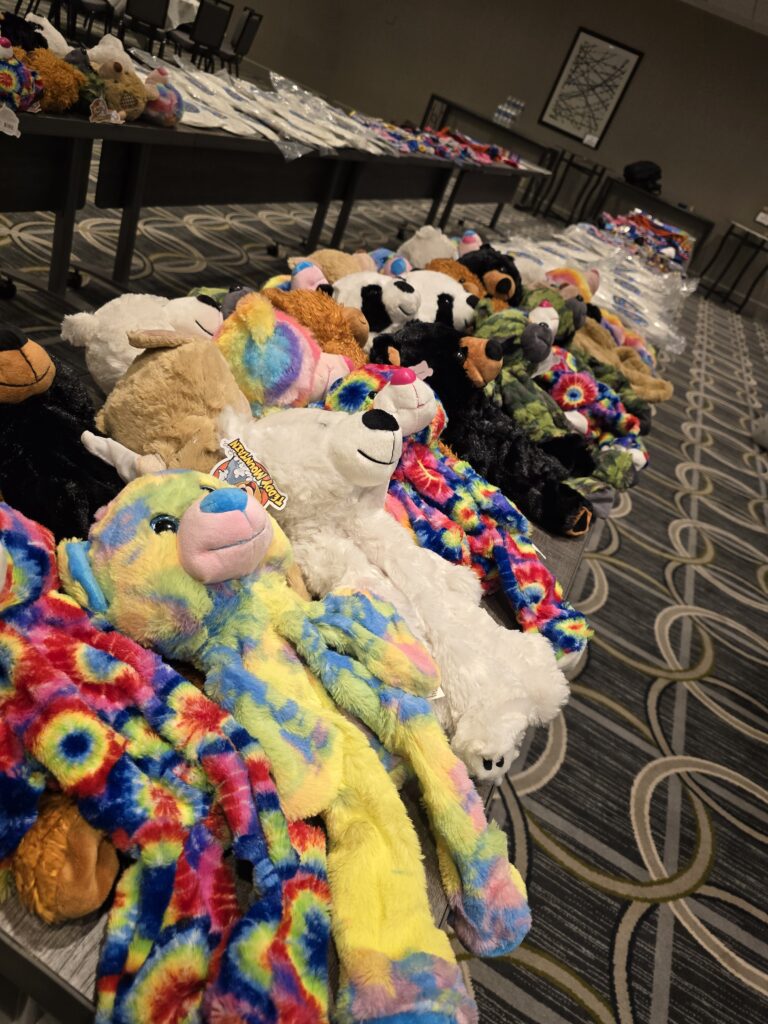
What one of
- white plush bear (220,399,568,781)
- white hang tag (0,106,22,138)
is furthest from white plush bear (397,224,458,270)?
white plush bear (220,399,568,781)

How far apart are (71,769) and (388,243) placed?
455cm

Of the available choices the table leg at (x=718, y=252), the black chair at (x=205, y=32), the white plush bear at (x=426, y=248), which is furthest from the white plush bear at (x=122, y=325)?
the table leg at (x=718, y=252)

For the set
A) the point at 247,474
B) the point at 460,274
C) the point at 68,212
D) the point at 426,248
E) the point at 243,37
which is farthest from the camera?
the point at 243,37

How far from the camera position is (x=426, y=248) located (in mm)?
2518

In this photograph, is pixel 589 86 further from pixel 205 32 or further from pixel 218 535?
pixel 218 535

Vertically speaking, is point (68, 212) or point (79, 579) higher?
point (79, 579)

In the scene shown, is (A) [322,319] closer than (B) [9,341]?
No

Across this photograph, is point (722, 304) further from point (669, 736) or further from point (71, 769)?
point (71, 769)

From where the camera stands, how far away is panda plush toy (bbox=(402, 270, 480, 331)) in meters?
1.92

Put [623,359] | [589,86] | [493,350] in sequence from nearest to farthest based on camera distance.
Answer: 1. [493,350]
2. [623,359]
3. [589,86]

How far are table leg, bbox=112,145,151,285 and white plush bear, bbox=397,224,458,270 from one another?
0.93 metres

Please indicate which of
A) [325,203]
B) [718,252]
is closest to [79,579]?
[325,203]

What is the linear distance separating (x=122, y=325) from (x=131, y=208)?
139cm

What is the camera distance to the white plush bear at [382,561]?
3.02 ft
